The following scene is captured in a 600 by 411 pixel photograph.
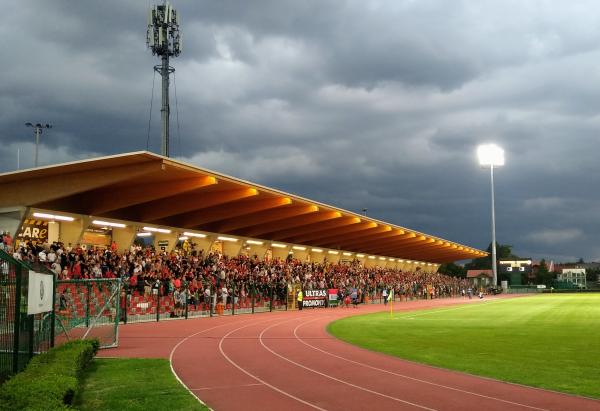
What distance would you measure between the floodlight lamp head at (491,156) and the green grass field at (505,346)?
177 ft

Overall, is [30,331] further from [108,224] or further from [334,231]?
[334,231]

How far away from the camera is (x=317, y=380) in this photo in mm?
11602

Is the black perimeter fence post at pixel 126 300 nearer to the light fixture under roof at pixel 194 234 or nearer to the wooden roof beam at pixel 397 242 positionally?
the light fixture under roof at pixel 194 234

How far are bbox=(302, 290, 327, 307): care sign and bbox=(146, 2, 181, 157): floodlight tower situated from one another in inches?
853

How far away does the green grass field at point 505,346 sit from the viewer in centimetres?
1210

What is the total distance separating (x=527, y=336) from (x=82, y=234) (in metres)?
24.3

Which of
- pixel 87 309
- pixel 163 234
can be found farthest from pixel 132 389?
pixel 163 234

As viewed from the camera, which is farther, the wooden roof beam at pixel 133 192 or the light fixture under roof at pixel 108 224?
the light fixture under roof at pixel 108 224

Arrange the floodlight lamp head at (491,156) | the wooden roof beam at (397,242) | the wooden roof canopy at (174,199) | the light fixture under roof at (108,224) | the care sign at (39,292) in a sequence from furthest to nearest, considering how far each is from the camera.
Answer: the floodlight lamp head at (491,156) → the wooden roof beam at (397,242) → the light fixture under roof at (108,224) → the wooden roof canopy at (174,199) → the care sign at (39,292)

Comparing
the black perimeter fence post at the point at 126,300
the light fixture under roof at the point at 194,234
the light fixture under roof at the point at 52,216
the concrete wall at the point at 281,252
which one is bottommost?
the black perimeter fence post at the point at 126,300

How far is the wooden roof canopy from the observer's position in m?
28.9

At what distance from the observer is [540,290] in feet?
310

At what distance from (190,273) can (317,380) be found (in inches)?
851

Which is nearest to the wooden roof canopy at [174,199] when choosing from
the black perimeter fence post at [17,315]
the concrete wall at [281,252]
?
the concrete wall at [281,252]
